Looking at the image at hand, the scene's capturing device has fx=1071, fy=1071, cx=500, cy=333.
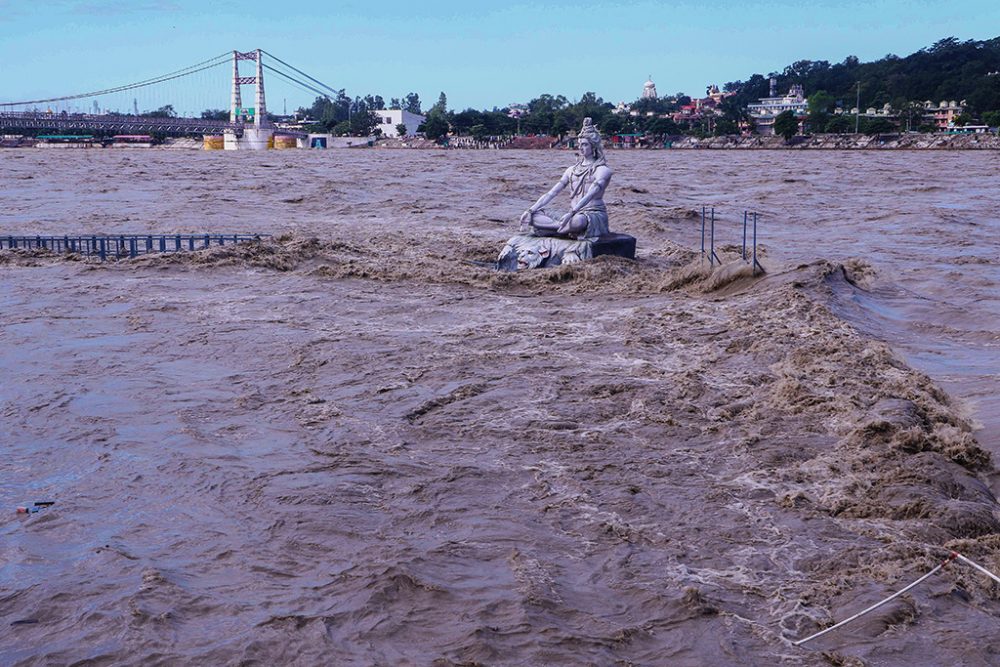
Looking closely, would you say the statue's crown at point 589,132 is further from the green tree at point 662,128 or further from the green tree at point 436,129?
the green tree at point 436,129

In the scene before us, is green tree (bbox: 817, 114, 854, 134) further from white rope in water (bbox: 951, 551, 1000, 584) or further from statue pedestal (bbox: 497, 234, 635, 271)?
white rope in water (bbox: 951, 551, 1000, 584)

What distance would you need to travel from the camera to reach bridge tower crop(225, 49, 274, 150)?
129375mm

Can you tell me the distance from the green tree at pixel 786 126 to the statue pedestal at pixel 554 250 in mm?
120575

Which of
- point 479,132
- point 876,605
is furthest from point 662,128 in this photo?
point 876,605

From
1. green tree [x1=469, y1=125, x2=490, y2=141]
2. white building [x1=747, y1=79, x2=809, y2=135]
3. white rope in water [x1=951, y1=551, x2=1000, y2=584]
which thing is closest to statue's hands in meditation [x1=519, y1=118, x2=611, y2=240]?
white rope in water [x1=951, y1=551, x2=1000, y2=584]

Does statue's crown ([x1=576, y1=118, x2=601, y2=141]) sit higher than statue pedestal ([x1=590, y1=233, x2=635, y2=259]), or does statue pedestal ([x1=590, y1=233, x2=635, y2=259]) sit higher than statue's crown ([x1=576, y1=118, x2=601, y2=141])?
statue's crown ([x1=576, y1=118, x2=601, y2=141])

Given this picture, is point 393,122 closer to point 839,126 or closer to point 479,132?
point 479,132

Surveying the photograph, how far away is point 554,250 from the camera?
17156 mm

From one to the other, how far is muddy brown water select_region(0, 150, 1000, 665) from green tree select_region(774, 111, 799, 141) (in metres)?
120

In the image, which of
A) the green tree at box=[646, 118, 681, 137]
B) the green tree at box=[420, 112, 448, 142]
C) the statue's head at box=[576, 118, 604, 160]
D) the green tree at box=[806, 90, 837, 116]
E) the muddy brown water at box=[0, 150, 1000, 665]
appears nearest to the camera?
the muddy brown water at box=[0, 150, 1000, 665]

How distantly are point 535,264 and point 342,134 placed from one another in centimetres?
15005

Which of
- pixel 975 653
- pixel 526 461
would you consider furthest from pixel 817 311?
pixel 975 653

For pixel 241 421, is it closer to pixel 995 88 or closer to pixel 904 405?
pixel 904 405

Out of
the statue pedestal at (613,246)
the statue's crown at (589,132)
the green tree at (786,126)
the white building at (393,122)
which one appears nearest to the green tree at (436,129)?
the white building at (393,122)
